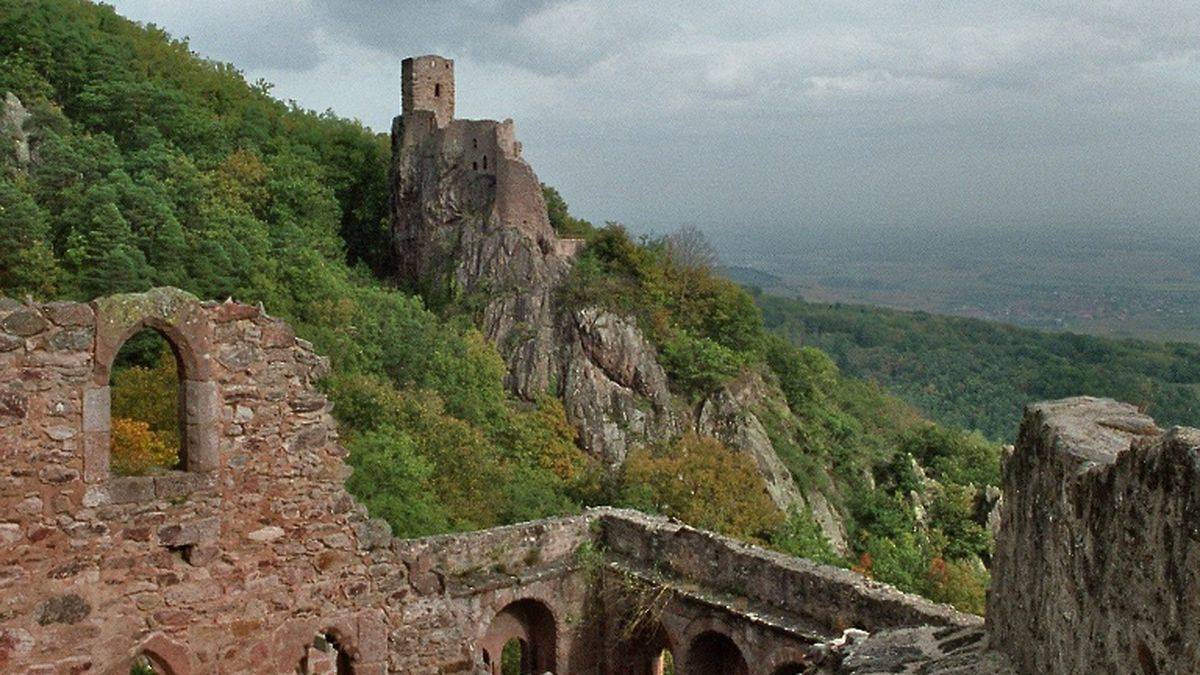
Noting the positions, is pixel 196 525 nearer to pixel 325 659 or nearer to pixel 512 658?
pixel 325 659

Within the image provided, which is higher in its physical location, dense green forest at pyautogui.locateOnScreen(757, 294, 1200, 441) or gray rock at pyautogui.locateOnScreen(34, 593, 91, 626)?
gray rock at pyautogui.locateOnScreen(34, 593, 91, 626)

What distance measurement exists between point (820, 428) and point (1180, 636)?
39.6 meters

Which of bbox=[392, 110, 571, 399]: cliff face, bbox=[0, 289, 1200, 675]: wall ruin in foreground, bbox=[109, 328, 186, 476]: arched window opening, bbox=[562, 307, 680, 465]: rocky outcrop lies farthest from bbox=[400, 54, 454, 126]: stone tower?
bbox=[0, 289, 1200, 675]: wall ruin in foreground

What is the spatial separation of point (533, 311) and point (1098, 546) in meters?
32.0

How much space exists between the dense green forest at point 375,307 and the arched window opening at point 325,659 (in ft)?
15.9

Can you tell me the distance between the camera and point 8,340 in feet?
22.7

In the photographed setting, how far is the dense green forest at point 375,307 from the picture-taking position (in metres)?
23.9

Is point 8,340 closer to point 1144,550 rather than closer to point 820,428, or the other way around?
point 1144,550

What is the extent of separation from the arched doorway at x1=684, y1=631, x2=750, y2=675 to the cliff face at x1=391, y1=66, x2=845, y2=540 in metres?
19.4

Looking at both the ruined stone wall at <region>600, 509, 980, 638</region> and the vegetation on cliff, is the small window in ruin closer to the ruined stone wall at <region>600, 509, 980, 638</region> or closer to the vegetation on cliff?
the ruined stone wall at <region>600, 509, 980, 638</region>

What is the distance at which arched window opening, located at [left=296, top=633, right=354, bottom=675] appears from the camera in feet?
27.0

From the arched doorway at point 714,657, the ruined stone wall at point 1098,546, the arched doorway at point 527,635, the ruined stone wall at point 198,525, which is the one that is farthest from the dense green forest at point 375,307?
the ruined stone wall at point 1098,546

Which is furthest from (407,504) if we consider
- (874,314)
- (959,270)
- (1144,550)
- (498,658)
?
(959,270)

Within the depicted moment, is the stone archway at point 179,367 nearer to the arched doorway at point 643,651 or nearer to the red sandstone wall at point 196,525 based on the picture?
the red sandstone wall at point 196,525
